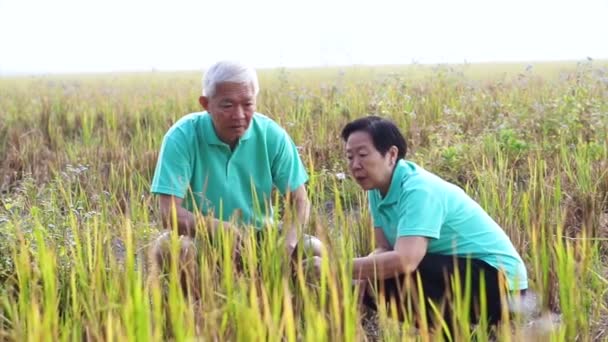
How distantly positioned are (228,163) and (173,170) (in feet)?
0.84

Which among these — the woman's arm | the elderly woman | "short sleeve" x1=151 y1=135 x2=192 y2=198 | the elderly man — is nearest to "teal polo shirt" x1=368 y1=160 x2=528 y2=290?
the elderly woman

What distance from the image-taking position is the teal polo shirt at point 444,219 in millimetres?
2734

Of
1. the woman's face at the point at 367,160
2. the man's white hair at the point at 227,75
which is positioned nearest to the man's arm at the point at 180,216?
the man's white hair at the point at 227,75

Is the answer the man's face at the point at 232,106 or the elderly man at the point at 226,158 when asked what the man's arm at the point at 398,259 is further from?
the man's face at the point at 232,106

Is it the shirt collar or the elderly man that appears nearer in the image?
the shirt collar

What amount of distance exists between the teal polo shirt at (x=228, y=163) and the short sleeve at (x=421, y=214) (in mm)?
792

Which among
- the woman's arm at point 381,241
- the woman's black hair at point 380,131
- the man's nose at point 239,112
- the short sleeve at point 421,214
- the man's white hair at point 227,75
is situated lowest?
the woman's arm at point 381,241

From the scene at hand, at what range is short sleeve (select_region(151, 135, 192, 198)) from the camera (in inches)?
132

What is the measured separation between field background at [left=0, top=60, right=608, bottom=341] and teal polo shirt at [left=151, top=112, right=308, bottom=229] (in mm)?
225

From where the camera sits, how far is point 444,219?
2.85 metres

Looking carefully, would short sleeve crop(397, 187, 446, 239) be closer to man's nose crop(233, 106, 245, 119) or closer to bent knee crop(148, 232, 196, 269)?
bent knee crop(148, 232, 196, 269)

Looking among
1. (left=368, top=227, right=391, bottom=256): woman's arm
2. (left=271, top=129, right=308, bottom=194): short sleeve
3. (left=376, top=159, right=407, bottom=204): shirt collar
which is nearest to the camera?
(left=376, top=159, right=407, bottom=204): shirt collar

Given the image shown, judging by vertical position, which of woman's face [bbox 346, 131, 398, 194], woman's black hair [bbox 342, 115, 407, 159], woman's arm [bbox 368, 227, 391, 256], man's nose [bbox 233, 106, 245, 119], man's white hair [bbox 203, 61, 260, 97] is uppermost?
man's white hair [bbox 203, 61, 260, 97]

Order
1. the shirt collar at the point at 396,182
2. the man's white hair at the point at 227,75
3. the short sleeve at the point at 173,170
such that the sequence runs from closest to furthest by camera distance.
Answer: the shirt collar at the point at 396,182, the man's white hair at the point at 227,75, the short sleeve at the point at 173,170
